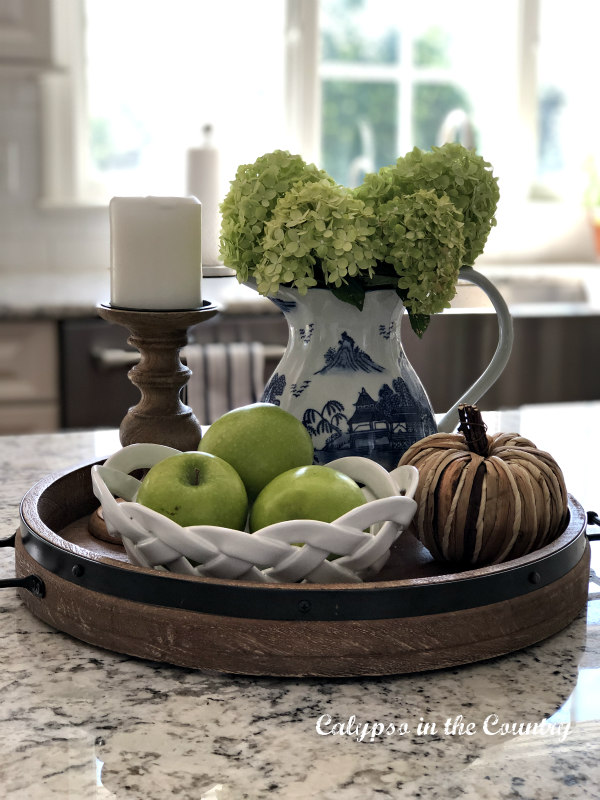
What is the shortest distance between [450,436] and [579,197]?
318 centimetres

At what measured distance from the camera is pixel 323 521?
2.43ft

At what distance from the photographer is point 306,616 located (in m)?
0.67

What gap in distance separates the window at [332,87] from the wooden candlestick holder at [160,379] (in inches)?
90.1

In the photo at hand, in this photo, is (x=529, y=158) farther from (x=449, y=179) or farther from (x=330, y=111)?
(x=449, y=179)

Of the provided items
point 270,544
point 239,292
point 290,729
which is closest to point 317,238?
point 270,544

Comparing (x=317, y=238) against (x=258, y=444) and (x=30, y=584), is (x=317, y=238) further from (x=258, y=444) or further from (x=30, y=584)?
(x=30, y=584)

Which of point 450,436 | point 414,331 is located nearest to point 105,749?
point 450,436

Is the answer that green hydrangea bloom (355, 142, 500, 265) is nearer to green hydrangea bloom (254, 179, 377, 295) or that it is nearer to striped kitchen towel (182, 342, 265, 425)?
green hydrangea bloom (254, 179, 377, 295)

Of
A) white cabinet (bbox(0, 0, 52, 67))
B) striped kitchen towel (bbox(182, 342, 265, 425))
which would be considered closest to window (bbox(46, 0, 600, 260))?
white cabinet (bbox(0, 0, 52, 67))

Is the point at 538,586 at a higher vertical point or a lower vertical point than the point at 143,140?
lower

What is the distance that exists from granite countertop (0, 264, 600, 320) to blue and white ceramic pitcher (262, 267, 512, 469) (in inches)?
33.7

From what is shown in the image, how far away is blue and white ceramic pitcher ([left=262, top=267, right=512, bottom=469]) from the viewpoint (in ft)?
3.06

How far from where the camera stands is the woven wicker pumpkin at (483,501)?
759 millimetres

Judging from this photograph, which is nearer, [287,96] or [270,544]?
[270,544]
